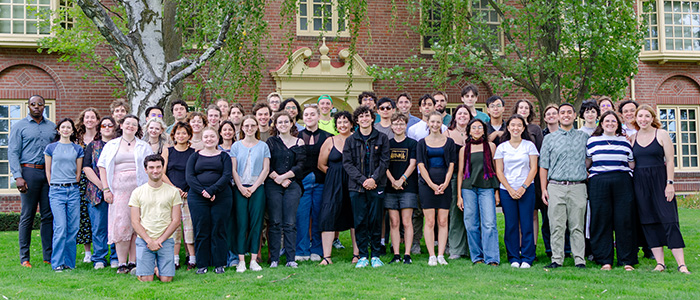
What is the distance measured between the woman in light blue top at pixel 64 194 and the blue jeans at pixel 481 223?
14.7ft

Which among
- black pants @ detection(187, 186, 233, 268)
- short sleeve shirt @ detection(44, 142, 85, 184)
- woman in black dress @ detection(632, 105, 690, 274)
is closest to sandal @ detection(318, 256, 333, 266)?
black pants @ detection(187, 186, 233, 268)

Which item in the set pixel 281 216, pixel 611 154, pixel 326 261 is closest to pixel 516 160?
pixel 611 154

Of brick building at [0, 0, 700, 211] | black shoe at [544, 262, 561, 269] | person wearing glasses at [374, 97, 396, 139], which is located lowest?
black shoe at [544, 262, 561, 269]

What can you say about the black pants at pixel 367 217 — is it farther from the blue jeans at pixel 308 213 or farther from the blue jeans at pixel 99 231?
the blue jeans at pixel 99 231

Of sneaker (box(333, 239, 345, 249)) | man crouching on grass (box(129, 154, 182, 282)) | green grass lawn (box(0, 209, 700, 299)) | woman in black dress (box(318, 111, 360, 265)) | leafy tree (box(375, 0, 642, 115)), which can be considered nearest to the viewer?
green grass lawn (box(0, 209, 700, 299))

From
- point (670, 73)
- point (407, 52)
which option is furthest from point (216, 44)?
point (670, 73)

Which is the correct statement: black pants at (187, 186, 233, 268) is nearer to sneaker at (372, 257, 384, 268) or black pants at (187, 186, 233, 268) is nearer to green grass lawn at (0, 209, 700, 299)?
green grass lawn at (0, 209, 700, 299)

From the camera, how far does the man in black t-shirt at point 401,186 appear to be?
294 inches

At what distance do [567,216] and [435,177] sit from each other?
5.02ft

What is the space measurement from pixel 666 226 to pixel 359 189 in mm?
3334

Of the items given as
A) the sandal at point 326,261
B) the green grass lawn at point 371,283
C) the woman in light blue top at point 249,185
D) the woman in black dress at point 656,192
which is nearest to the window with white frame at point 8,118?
the green grass lawn at point 371,283

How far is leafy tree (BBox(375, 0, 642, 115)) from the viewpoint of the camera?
1339 centimetres

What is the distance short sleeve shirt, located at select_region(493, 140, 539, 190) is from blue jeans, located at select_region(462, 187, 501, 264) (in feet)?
0.89

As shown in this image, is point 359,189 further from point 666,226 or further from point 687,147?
point 687,147
